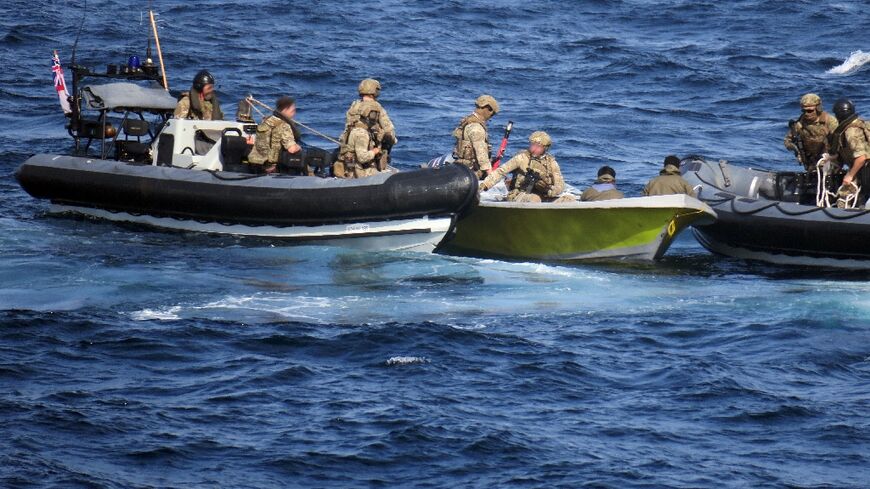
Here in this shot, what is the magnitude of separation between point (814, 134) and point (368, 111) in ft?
15.0

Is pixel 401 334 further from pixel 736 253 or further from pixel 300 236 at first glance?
pixel 736 253

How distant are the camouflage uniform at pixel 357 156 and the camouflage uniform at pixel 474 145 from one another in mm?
861

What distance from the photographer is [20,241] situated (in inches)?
528

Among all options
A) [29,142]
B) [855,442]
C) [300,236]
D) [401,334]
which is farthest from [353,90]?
[855,442]

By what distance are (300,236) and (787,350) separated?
520 cm

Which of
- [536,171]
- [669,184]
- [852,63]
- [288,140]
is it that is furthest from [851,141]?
[852,63]

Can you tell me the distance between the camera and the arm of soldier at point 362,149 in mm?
13805

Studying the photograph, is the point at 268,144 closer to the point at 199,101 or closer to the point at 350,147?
the point at 350,147

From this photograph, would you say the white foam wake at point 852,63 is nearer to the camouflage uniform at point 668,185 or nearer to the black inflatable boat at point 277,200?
the camouflage uniform at point 668,185

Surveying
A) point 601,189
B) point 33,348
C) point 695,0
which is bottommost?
point 33,348

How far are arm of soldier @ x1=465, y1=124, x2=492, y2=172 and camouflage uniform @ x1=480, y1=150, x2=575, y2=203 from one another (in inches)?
5.9

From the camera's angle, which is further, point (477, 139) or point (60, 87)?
point (60, 87)

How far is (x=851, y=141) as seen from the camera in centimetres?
1373

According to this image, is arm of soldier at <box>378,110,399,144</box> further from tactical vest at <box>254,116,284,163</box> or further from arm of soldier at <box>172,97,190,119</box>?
arm of soldier at <box>172,97,190,119</box>
